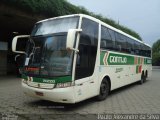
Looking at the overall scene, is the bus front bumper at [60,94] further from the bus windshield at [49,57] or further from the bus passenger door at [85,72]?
the bus windshield at [49,57]

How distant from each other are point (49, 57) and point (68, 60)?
67cm

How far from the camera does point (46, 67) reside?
6789 mm

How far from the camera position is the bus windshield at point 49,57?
6.62m

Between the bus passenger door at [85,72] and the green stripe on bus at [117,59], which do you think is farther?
the green stripe on bus at [117,59]

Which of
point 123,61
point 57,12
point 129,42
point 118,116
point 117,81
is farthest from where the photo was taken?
point 57,12

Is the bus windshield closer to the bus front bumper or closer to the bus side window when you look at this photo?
the bus front bumper

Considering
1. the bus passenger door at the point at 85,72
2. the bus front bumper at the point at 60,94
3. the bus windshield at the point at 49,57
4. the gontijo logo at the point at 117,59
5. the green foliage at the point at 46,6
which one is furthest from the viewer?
the green foliage at the point at 46,6

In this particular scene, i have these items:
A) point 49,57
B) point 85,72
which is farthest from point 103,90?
point 49,57

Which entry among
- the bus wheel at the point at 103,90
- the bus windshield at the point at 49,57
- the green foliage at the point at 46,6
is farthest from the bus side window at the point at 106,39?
the green foliage at the point at 46,6

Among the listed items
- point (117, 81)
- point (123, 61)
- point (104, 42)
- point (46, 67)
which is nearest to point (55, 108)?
point (46, 67)

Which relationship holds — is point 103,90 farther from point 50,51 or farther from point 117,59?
point 50,51

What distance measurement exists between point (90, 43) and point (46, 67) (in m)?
1.82

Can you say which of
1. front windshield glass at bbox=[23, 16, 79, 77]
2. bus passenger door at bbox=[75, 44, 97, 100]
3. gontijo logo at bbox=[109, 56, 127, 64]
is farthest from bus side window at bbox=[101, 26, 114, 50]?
front windshield glass at bbox=[23, 16, 79, 77]

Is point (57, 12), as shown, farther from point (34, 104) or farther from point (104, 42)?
point (34, 104)
